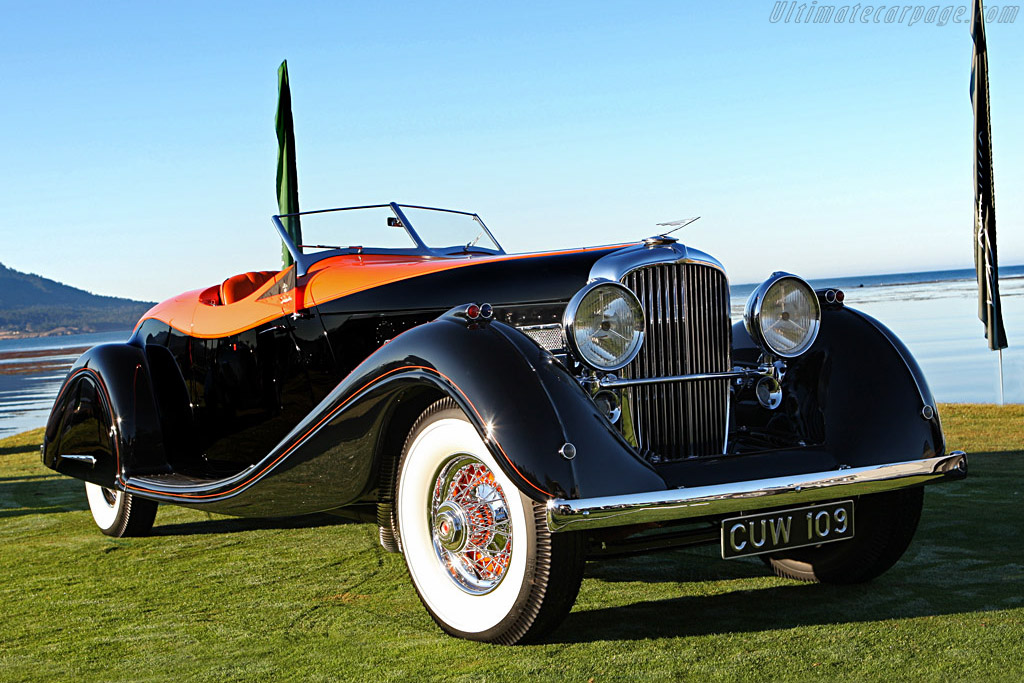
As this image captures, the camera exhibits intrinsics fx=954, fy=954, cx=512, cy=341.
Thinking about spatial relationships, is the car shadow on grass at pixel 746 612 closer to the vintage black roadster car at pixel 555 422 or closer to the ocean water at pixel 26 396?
the vintage black roadster car at pixel 555 422

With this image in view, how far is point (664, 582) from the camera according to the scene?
4.01 meters

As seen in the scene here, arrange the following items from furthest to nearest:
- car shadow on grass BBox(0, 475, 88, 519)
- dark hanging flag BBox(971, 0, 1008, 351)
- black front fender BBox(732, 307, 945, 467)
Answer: dark hanging flag BBox(971, 0, 1008, 351) < car shadow on grass BBox(0, 475, 88, 519) < black front fender BBox(732, 307, 945, 467)

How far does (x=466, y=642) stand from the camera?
10.7ft

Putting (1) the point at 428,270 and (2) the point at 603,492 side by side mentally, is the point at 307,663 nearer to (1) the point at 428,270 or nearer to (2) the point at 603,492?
(2) the point at 603,492

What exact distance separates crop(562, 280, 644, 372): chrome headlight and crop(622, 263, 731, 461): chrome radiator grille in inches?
6.7

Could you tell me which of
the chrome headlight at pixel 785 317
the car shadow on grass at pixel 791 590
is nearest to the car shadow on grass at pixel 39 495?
the car shadow on grass at pixel 791 590

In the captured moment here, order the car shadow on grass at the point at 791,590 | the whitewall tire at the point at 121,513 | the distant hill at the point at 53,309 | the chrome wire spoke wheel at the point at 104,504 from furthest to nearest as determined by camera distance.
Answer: the distant hill at the point at 53,309, the chrome wire spoke wheel at the point at 104,504, the whitewall tire at the point at 121,513, the car shadow on grass at the point at 791,590

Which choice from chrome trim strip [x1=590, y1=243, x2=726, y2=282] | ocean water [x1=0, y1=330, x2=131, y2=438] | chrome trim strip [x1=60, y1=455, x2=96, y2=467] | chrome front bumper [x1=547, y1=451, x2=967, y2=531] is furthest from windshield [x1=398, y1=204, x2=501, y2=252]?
ocean water [x1=0, y1=330, x2=131, y2=438]

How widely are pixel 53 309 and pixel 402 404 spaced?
553ft

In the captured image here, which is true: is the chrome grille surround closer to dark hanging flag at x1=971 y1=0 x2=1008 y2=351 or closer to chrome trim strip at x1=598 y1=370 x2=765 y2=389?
chrome trim strip at x1=598 y1=370 x2=765 y2=389

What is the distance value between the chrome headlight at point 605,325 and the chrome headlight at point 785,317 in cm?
61

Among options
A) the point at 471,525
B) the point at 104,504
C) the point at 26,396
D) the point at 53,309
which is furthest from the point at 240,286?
the point at 53,309

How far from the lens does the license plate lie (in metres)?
3.19

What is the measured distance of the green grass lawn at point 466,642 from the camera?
2928 mm
